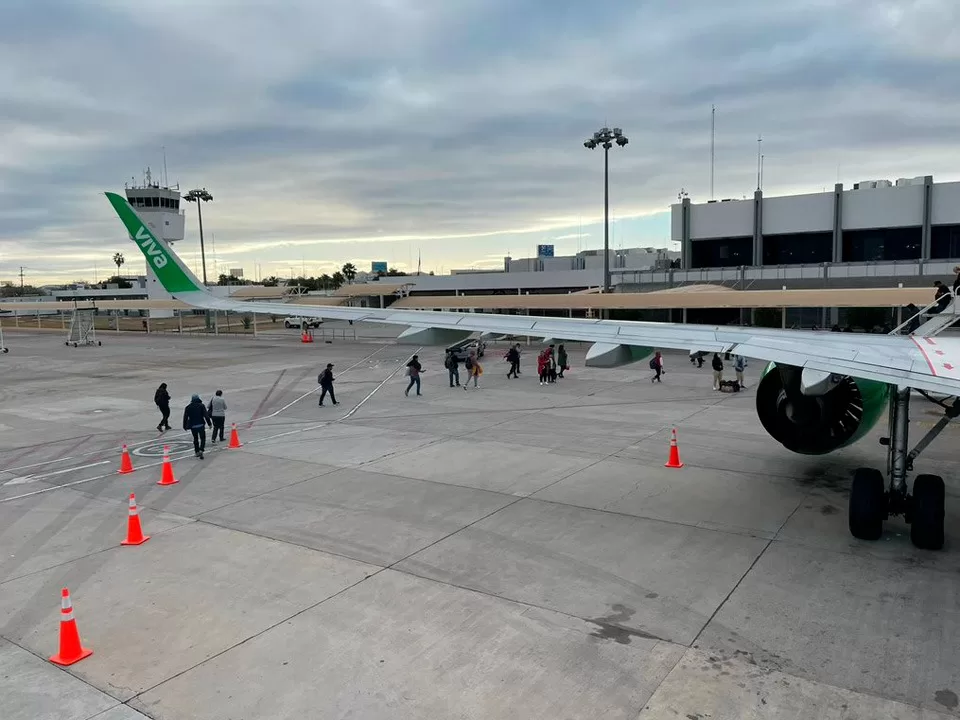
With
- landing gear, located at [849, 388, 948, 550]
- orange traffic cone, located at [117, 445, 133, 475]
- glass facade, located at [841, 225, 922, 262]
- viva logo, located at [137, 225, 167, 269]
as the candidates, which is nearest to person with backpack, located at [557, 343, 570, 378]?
orange traffic cone, located at [117, 445, 133, 475]

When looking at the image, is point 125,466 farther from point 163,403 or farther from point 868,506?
point 868,506

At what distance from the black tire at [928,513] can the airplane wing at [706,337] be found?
193cm

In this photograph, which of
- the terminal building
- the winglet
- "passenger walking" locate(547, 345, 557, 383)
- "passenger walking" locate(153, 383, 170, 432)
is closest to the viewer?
the winglet

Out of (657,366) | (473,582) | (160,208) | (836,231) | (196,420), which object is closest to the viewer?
(473,582)

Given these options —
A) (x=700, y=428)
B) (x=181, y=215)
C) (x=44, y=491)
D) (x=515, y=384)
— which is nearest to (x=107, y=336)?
(x=181, y=215)

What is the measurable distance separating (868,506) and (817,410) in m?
2.37

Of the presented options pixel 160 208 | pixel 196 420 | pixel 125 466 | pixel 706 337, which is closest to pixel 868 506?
→ pixel 706 337

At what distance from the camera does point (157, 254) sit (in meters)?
13.8

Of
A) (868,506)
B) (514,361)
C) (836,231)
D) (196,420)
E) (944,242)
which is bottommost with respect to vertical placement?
(868,506)

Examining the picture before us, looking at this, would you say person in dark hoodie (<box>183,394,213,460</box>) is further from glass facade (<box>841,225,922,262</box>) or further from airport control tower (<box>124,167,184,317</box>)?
airport control tower (<box>124,167,184,317</box>)

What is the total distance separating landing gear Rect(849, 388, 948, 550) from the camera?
928 centimetres

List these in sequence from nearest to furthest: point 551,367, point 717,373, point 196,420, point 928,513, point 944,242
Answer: point 928,513 → point 196,420 → point 717,373 → point 551,367 → point 944,242

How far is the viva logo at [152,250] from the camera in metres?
13.5

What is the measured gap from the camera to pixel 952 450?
590 inches
